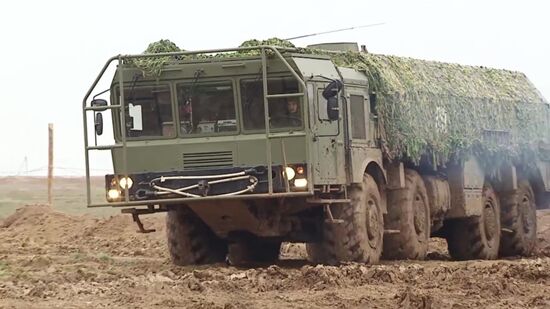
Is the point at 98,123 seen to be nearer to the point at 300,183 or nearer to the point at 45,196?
the point at 300,183

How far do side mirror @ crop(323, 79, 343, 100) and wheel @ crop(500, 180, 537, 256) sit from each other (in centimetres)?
882

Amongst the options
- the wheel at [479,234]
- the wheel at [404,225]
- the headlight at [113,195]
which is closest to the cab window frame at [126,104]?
the headlight at [113,195]

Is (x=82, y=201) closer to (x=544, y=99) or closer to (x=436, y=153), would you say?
(x=544, y=99)

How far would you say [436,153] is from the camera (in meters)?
23.8

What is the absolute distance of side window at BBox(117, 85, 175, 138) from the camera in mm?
19859

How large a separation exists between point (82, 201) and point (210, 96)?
28.3 metres

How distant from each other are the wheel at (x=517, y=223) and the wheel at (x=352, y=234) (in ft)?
23.5

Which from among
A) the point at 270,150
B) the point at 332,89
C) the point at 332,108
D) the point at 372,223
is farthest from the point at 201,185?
the point at 372,223

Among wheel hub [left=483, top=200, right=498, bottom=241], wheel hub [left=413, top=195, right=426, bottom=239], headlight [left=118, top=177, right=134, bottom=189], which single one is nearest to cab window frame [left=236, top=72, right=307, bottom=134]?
headlight [left=118, top=177, right=134, bottom=189]

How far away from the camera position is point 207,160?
19.3m

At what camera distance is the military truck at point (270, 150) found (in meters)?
19.1

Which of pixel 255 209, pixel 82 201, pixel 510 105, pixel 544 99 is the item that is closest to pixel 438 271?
pixel 255 209

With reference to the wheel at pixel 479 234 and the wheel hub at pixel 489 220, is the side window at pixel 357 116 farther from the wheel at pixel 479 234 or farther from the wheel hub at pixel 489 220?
the wheel hub at pixel 489 220

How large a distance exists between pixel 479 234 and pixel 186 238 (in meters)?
6.43
